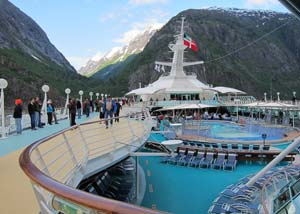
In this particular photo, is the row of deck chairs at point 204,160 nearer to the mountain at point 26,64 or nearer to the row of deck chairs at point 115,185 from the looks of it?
the row of deck chairs at point 115,185

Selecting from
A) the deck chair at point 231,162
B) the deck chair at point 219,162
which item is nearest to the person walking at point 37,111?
the deck chair at point 219,162

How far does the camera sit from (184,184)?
495 inches

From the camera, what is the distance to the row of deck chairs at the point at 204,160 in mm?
14990

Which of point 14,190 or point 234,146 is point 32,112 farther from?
point 234,146

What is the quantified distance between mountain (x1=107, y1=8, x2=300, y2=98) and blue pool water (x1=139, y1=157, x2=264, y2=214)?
72.3 meters

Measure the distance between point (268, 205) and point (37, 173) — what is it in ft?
24.4

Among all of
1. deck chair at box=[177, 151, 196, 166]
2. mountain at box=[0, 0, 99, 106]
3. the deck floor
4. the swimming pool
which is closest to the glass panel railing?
the deck floor

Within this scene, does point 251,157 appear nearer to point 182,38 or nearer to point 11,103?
point 182,38

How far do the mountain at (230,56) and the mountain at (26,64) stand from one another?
1572 centimetres

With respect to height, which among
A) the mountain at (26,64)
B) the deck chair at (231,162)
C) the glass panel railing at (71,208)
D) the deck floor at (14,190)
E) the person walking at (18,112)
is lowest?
the deck chair at (231,162)

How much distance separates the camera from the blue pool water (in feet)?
33.0

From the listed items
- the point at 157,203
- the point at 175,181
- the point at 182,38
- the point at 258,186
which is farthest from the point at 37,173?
the point at 182,38

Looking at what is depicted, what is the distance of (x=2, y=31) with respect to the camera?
113 meters

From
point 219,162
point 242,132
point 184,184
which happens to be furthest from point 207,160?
point 242,132
